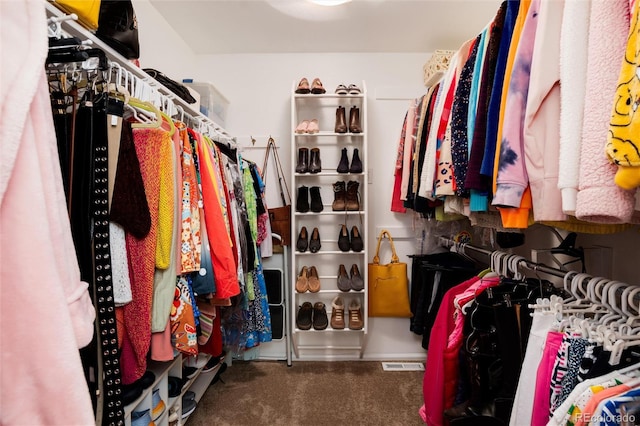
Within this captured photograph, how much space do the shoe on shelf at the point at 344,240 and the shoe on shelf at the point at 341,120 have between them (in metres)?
0.71

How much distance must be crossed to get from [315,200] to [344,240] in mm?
352

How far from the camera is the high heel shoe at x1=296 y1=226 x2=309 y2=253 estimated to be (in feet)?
7.32

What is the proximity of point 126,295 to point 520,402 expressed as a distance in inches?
44.7

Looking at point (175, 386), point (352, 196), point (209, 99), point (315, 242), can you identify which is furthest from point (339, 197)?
point (175, 386)

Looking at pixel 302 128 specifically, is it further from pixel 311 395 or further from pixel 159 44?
pixel 311 395

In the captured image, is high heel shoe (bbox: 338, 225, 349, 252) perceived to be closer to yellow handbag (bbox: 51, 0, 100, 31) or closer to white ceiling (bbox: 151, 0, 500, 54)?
white ceiling (bbox: 151, 0, 500, 54)

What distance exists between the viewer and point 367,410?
180cm

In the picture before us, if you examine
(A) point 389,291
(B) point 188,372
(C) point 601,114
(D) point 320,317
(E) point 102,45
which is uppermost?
(E) point 102,45

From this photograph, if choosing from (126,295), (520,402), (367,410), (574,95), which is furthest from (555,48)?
(367,410)

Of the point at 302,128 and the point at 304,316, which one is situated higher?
the point at 302,128

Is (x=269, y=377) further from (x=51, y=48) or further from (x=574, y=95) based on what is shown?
(x=574, y=95)

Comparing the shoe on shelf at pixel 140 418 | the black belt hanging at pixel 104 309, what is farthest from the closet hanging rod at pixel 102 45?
the shoe on shelf at pixel 140 418

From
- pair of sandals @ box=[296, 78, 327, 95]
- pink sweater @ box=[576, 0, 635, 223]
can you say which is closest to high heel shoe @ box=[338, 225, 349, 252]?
pair of sandals @ box=[296, 78, 327, 95]

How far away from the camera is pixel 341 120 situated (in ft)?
7.41
